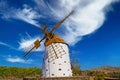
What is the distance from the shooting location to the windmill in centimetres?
2900

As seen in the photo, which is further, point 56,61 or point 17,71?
point 17,71

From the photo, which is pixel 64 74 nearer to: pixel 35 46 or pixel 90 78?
pixel 90 78

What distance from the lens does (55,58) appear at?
29578 mm

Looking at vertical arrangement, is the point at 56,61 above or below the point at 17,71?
below

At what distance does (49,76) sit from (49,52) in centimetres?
348

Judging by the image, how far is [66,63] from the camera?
97.7 ft

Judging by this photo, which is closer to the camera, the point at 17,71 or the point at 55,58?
the point at 55,58

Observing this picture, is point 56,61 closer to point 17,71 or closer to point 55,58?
point 55,58

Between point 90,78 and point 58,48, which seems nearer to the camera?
point 90,78

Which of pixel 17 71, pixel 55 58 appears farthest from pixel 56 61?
pixel 17 71

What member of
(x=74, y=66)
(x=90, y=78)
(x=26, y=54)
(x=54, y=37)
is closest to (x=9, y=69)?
(x=74, y=66)

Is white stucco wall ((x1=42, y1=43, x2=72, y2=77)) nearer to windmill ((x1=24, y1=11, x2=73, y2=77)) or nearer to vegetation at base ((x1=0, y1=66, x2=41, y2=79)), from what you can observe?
windmill ((x1=24, y1=11, x2=73, y2=77))

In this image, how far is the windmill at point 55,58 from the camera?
2900cm

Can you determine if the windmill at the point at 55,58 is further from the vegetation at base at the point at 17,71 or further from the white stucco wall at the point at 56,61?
the vegetation at base at the point at 17,71
